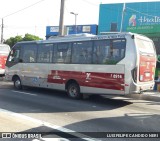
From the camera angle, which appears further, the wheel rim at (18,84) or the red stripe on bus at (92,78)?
the wheel rim at (18,84)

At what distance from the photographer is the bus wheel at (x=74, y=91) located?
1320 cm

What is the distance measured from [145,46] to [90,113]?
4097 mm

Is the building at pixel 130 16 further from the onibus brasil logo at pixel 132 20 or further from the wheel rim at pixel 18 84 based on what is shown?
the wheel rim at pixel 18 84

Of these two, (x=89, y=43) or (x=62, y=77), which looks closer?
(x=89, y=43)

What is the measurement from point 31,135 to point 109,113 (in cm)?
369

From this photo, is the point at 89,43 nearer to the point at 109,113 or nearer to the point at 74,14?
the point at 109,113

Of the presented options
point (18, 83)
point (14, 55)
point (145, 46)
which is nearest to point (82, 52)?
point (145, 46)

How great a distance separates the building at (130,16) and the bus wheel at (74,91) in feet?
81.6

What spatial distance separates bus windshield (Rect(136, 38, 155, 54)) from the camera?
11.7 metres

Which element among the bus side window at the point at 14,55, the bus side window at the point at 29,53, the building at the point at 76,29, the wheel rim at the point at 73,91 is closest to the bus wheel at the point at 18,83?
the bus side window at the point at 14,55

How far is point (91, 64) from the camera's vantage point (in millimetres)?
12656

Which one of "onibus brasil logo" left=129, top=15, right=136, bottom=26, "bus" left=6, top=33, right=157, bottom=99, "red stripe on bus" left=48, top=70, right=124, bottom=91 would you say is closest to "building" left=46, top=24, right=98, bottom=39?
"onibus brasil logo" left=129, top=15, right=136, bottom=26

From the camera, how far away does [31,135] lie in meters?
6.92

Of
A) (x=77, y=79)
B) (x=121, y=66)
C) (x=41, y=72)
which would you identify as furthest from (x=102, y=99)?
(x=41, y=72)
